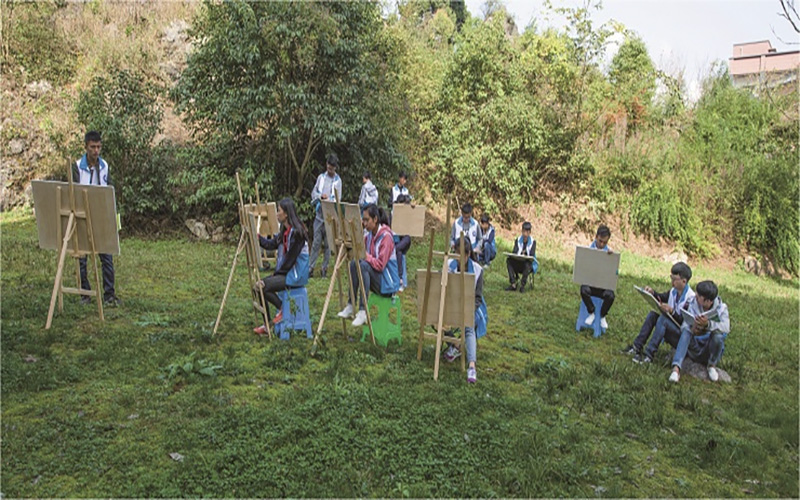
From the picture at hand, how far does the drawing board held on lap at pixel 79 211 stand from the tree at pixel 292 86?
6.69m

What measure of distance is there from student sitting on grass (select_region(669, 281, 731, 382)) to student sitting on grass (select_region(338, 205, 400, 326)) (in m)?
3.37

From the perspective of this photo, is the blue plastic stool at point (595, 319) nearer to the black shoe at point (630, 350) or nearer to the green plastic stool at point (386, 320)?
the black shoe at point (630, 350)

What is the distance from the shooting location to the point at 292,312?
6.83 metres

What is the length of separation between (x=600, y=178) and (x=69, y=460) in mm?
17926

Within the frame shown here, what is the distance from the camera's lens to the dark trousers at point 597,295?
8633 mm

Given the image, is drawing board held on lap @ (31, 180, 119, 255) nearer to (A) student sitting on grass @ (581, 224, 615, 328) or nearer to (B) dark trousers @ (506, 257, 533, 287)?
(A) student sitting on grass @ (581, 224, 615, 328)

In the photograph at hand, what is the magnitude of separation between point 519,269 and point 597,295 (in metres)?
2.91

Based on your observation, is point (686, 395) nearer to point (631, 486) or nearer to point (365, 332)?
point (631, 486)

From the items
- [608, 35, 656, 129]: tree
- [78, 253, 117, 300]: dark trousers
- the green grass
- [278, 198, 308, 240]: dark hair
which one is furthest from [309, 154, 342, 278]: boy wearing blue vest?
[608, 35, 656, 129]: tree

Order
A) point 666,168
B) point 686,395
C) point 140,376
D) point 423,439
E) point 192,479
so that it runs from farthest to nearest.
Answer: point 666,168 < point 686,395 < point 140,376 < point 423,439 < point 192,479

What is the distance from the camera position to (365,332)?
280 inches

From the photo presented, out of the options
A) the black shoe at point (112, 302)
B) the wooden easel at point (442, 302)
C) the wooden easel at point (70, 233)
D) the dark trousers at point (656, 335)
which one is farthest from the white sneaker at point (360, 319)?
the dark trousers at point (656, 335)

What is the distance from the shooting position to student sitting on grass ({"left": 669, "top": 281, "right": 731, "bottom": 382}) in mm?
6859

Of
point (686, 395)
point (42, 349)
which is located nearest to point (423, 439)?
point (686, 395)
